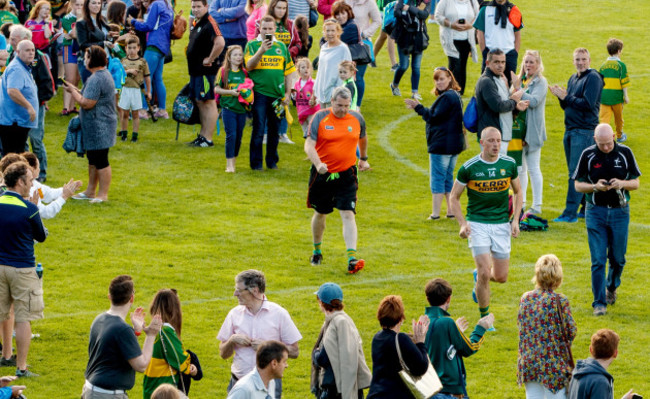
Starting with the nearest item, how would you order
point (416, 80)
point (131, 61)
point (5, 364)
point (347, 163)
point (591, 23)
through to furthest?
1. point (5, 364)
2. point (347, 163)
3. point (131, 61)
4. point (416, 80)
5. point (591, 23)

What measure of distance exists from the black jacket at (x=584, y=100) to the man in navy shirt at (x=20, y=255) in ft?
28.0

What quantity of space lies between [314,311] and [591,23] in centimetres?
2096

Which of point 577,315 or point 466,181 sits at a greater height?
point 466,181

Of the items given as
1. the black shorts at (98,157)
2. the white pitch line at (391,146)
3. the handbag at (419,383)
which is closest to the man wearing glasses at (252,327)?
the handbag at (419,383)

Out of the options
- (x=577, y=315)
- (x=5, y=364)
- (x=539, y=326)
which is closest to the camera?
(x=539, y=326)

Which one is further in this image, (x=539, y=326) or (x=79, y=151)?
(x=79, y=151)

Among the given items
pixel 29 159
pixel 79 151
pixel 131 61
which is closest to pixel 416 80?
pixel 131 61

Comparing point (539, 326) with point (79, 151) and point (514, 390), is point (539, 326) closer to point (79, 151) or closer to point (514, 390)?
point (514, 390)

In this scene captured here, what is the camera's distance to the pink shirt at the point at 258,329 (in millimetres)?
8680

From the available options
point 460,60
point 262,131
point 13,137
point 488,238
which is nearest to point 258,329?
point 488,238

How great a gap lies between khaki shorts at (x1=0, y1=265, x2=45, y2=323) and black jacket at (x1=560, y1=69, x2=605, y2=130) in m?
8.61

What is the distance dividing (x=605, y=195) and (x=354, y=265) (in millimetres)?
3287

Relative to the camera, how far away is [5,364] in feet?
35.4

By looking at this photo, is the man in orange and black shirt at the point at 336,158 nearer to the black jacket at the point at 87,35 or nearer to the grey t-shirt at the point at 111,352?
the grey t-shirt at the point at 111,352
